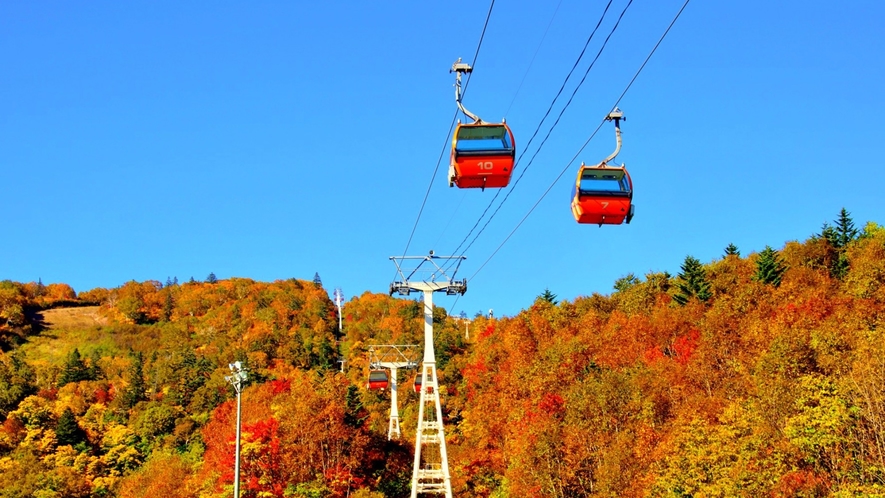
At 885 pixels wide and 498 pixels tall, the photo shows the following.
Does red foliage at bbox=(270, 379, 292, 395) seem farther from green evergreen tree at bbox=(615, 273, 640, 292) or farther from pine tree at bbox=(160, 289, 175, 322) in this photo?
pine tree at bbox=(160, 289, 175, 322)

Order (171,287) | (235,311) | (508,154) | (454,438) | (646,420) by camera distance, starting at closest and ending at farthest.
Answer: (508,154), (646,420), (454,438), (235,311), (171,287)

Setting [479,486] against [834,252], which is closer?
[479,486]

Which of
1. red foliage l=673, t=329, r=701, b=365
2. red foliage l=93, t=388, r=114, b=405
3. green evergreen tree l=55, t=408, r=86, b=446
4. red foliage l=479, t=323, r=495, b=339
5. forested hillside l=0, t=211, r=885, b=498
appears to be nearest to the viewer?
forested hillside l=0, t=211, r=885, b=498

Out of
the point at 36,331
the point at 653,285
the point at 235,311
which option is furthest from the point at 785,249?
the point at 36,331

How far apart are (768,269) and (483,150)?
57.3m

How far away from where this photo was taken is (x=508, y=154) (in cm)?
2314

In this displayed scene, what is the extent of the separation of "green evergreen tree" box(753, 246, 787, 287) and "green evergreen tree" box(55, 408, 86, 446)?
6526 cm

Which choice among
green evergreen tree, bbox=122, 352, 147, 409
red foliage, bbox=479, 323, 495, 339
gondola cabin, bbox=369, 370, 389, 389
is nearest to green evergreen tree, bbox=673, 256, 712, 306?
red foliage, bbox=479, 323, 495, 339

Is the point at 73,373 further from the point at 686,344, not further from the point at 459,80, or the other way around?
the point at 459,80

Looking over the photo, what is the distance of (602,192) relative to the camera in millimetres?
23984

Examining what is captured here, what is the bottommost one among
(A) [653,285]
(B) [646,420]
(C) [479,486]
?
(C) [479,486]

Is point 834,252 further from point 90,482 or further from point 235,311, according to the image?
point 235,311

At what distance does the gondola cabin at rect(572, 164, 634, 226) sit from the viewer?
78.7 ft

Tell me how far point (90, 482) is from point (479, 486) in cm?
3673
